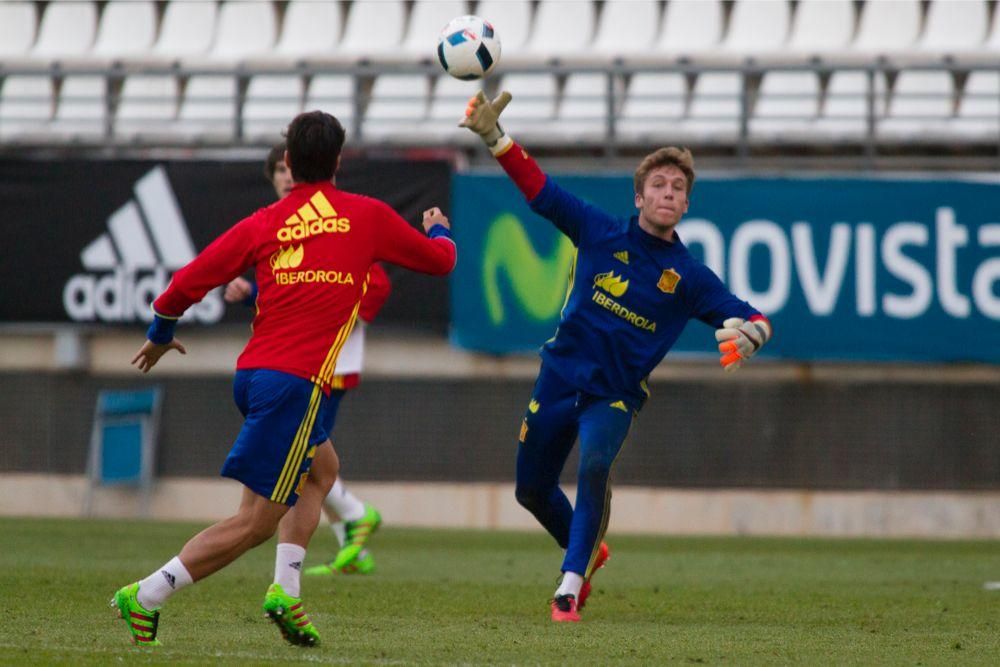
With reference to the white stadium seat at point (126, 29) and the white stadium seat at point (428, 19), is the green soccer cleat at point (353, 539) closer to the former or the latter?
the white stadium seat at point (428, 19)

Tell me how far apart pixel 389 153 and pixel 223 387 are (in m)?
2.74

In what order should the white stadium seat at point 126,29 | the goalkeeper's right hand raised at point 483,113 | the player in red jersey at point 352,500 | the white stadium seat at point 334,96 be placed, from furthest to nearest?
the white stadium seat at point 126,29 < the white stadium seat at point 334,96 < the player in red jersey at point 352,500 < the goalkeeper's right hand raised at point 483,113

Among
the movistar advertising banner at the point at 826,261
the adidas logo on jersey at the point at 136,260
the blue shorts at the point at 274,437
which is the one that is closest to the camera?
the blue shorts at the point at 274,437

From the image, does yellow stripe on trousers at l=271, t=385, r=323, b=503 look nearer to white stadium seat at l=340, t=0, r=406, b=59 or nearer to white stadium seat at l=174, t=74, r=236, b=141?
white stadium seat at l=174, t=74, r=236, b=141

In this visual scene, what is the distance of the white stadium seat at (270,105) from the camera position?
17219 millimetres

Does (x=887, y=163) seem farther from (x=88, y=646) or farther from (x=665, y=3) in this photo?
(x=88, y=646)

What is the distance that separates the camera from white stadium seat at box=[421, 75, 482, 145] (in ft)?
56.4

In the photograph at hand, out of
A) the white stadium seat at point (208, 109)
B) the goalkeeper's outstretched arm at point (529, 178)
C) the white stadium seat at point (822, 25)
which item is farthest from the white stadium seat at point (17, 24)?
the goalkeeper's outstretched arm at point (529, 178)

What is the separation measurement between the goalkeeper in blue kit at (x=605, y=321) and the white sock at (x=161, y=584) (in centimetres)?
206

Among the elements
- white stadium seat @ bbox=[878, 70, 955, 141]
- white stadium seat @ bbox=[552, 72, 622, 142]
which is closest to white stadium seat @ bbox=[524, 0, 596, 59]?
white stadium seat @ bbox=[552, 72, 622, 142]

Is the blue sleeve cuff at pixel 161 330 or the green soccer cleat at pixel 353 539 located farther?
the green soccer cleat at pixel 353 539

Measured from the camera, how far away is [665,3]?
1942cm

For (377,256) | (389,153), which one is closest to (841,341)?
(389,153)

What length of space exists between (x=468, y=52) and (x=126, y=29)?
13948mm
